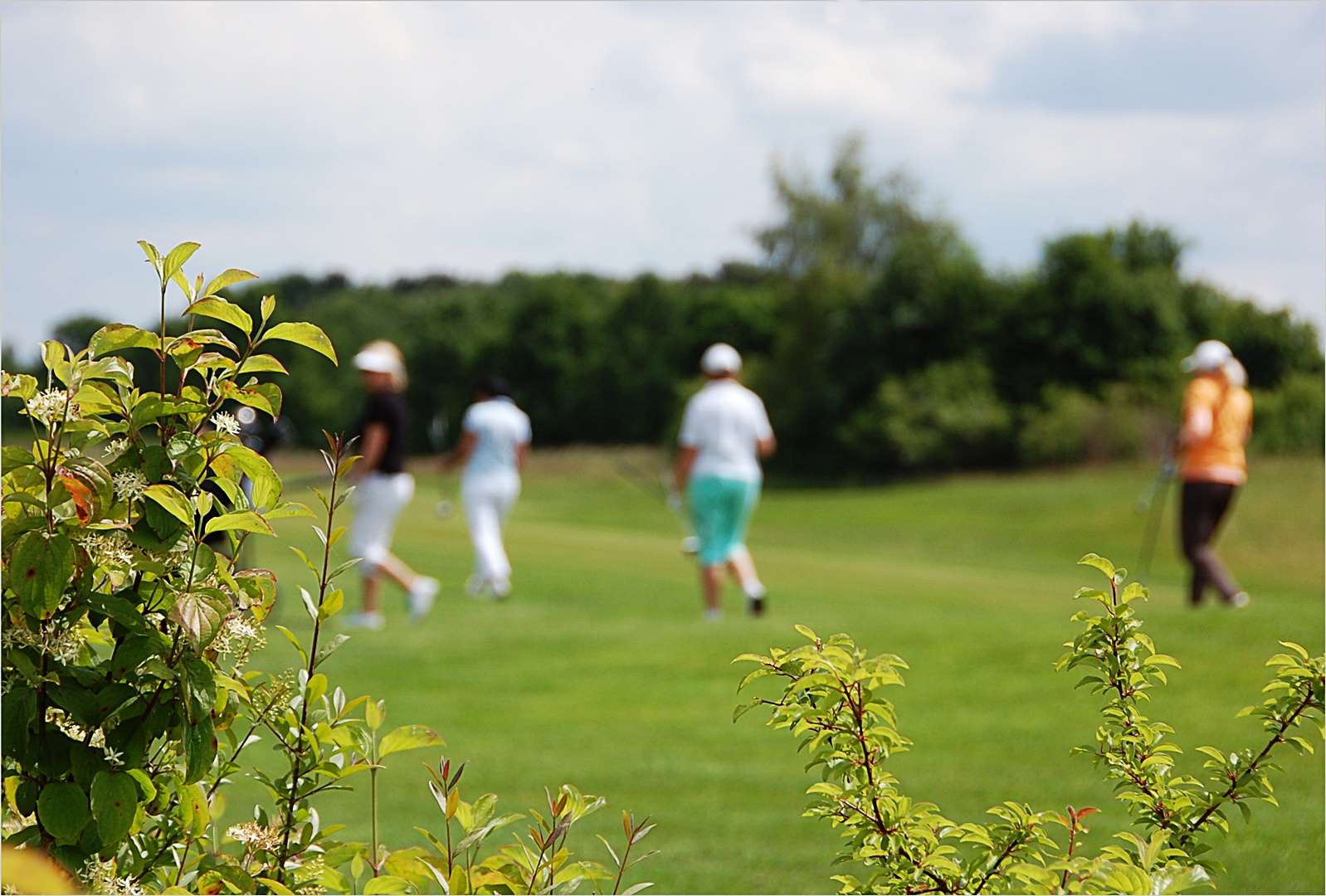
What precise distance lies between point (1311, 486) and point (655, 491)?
19.9 meters

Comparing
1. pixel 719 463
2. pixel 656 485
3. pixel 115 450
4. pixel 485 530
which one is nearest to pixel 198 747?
pixel 115 450

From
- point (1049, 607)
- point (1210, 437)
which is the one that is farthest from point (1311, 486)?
point (1210, 437)

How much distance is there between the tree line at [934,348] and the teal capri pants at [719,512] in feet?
83.6

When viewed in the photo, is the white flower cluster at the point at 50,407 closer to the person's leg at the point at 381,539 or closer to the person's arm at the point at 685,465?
the person's leg at the point at 381,539

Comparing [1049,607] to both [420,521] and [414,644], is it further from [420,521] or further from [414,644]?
[420,521]

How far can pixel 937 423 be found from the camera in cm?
4925

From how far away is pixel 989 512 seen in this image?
33.5 metres

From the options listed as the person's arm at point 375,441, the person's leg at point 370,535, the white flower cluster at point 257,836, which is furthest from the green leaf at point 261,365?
the person's leg at point 370,535

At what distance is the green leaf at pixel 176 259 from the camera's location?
6.89 ft

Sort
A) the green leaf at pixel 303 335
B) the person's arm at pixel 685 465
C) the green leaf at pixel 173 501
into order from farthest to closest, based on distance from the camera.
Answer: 1. the person's arm at pixel 685 465
2. the green leaf at pixel 303 335
3. the green leaf at pixel 173 501

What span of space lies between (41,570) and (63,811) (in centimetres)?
35

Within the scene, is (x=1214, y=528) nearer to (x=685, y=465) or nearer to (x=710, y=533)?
(x=710, y=533)

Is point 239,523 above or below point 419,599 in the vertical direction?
above

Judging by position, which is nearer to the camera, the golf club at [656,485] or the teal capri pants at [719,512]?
the teal capri pants at [719,512]
